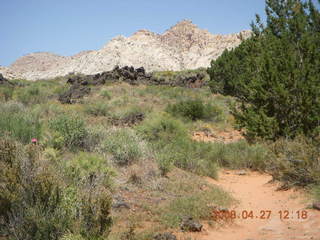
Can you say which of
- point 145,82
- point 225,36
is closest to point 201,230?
point 145,82

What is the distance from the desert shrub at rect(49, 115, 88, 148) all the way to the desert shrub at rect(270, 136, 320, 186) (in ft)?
15.7

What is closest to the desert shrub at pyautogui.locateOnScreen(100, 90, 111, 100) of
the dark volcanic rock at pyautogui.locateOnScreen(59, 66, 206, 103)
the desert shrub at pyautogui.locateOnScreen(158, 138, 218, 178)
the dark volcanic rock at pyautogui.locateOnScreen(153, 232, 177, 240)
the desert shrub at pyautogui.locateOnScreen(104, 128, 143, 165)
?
the dark volcanic rock at pyautogui.locateOnScreen(59, 66, 206, 103)

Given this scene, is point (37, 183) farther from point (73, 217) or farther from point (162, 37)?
point (162, 37)

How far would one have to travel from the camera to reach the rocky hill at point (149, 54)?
6656cm

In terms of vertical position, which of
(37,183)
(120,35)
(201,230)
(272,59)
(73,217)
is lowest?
Result: (201,230)

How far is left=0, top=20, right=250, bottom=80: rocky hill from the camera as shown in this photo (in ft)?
218

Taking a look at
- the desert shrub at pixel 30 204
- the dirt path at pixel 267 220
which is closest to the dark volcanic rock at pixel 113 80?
the dirt path at pixel 267 220

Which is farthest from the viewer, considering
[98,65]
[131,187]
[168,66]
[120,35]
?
[120,35]

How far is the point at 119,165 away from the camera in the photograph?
787 centimetres

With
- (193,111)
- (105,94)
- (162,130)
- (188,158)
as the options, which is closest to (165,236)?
(188,158)

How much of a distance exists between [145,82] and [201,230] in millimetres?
23209

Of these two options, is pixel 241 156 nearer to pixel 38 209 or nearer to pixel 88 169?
pixel 88 169

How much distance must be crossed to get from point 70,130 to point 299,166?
539cm

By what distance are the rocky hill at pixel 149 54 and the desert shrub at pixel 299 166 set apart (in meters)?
52.3
